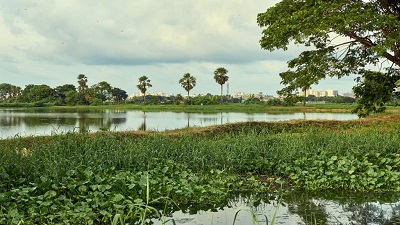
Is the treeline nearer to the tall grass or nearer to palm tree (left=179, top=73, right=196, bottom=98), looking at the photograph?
palm tree (left=179, top=73, right=196, bottom=98)

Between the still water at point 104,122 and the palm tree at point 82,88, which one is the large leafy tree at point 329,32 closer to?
the still water at point 104,122

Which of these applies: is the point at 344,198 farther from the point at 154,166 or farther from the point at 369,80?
the point at 369,80

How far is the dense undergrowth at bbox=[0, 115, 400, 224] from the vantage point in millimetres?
5461

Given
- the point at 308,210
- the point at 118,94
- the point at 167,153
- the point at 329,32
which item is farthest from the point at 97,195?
the point at 118,94

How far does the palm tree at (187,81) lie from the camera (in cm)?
7897

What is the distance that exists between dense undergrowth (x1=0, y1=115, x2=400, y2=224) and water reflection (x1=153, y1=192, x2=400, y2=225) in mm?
329

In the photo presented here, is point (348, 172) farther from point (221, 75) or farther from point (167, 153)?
point (221, 75)

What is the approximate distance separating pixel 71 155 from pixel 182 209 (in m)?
2.97

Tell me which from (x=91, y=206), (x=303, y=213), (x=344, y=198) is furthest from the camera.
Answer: (x=344, y=198)

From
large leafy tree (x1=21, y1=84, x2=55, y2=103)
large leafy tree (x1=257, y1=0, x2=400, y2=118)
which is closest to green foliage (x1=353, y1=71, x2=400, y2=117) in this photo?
large leafy tree (x1=257, y1=0, x2=400, y2=118)

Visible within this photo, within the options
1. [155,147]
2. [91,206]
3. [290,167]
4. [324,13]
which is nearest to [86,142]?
[155,147]

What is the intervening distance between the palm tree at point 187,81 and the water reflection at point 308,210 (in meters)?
72.4

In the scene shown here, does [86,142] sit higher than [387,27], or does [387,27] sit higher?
[387,27]

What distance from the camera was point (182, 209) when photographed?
6121mm
